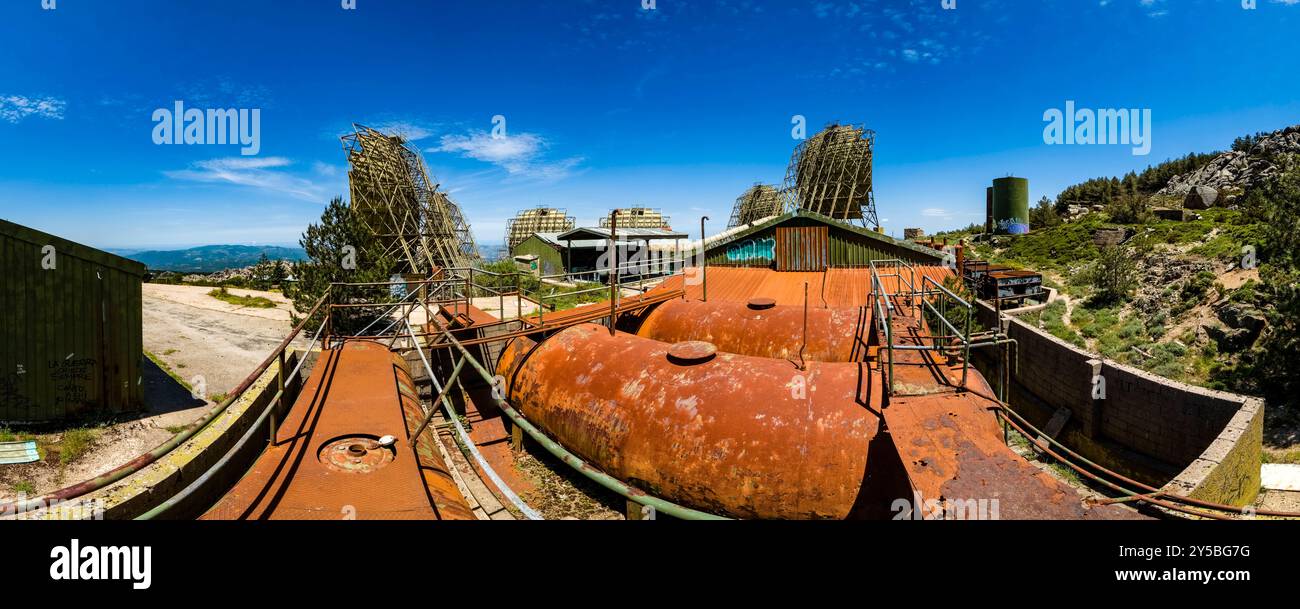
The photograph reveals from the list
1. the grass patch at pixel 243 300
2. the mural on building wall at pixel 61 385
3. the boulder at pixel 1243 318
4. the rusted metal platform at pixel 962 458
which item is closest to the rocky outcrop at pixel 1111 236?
the boulder at pixel 1243 318

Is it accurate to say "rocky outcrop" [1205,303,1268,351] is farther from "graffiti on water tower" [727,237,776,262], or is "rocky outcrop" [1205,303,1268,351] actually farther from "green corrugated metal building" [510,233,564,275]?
"green corrugated metal building" [510,233,564,275]

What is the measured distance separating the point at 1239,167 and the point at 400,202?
2478 inches

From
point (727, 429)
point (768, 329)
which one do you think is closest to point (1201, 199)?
point (768, 329)

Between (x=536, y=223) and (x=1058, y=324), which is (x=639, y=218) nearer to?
(x=536, y=223)

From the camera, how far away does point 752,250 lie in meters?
23.3

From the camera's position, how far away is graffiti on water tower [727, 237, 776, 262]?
22.5m

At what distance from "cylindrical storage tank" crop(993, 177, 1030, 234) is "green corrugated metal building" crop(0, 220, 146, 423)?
53.7 m

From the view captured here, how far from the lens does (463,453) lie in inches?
407

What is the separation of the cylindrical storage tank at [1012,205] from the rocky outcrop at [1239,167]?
975 centimetres

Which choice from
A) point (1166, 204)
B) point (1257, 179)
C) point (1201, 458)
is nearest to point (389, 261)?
point (1201, 458)

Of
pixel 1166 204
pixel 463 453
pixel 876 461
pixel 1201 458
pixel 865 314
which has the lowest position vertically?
pixel 463 453

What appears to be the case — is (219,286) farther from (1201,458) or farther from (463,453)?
(1201,458)
